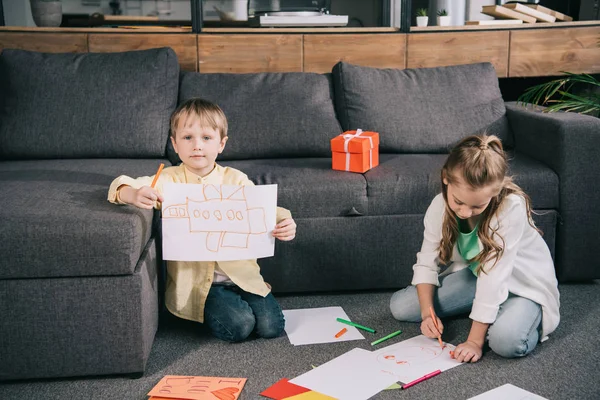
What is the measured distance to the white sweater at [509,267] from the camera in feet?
5.54

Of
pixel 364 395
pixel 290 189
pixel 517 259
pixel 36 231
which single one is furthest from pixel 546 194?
pixel 36 231

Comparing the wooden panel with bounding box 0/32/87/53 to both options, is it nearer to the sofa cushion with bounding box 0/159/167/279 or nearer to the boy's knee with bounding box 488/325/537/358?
the sofa cushion with bounding box 0/159/167/279

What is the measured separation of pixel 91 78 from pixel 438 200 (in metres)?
1.47

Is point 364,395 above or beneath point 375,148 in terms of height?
beneath

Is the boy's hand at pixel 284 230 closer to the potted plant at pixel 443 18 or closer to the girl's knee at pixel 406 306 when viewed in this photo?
the girl's knee at pixel 406 306

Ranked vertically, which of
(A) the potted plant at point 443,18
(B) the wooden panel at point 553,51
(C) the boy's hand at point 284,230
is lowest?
(C) the boy's hand at point 284,230

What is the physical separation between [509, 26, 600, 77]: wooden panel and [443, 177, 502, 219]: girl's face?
5.48 feet

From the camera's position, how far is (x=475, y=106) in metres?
2.64

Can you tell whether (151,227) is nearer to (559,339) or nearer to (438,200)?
(438,200)

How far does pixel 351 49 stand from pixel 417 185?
107 cm

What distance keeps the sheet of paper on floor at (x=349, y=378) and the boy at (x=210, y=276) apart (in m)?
0.25

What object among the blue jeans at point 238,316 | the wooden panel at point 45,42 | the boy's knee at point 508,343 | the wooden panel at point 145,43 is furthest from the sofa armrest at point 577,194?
the wooden panel at point 45,42

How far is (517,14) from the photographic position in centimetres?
305

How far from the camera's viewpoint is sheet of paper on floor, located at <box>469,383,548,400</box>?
4.91 ft
